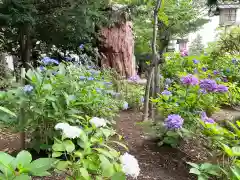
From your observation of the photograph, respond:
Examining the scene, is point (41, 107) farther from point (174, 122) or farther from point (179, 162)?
point (179, 162)

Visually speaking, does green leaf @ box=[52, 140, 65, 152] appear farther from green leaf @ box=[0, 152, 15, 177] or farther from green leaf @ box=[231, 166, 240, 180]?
green leaf @ box=[231, 166, 240, 180]

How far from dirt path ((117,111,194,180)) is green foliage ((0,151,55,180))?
115 centimetres

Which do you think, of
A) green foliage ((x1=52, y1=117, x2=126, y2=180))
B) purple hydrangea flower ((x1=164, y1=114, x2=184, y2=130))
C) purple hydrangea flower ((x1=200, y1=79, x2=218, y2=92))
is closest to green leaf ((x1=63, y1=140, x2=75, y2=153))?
green foliage ((x1=52, y1=117, x2=126, y2=180))

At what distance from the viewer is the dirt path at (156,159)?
2.13 meters

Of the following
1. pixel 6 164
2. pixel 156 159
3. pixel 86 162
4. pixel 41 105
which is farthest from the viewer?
pixel 156 159

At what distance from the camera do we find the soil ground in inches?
84.6

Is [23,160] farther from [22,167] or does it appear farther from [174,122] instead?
[174,122]

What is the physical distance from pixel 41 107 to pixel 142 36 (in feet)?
27.7

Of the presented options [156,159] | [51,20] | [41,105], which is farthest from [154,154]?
[51,20]

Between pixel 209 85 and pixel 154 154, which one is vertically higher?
pixel 209 85

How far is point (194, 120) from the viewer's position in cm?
249

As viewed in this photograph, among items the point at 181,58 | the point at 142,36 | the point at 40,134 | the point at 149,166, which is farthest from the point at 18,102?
the point at 142,36

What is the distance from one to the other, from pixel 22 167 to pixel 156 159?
1513 mm

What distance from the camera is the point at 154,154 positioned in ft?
7.89
